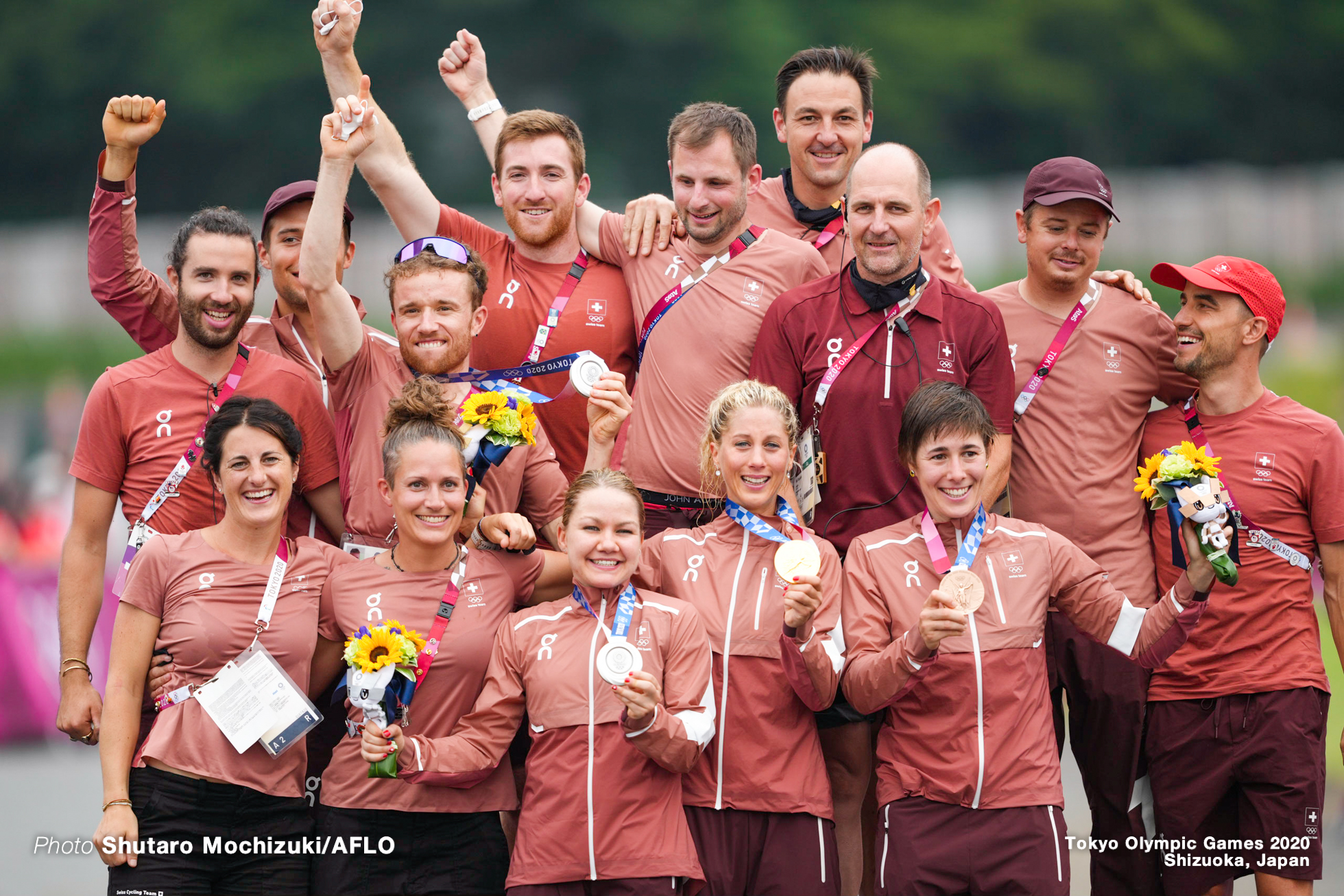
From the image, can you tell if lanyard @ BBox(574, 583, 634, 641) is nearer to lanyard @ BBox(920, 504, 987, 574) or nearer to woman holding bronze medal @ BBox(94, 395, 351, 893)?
woman holding bronze medal @ BBox(94, 395, 351, 893)

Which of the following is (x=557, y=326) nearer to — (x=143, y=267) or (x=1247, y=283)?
(x=143, y=267)

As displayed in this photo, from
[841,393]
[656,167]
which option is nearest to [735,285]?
[841,393]

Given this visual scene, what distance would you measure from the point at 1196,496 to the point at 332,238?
370cm

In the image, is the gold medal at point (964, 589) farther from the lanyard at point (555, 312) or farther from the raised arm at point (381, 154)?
the raised arm at point (381, 154)

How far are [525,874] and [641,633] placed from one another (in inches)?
40.2

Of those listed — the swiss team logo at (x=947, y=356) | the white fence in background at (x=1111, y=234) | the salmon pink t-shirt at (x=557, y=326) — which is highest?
the white fence in background at (x=1111, y=234)

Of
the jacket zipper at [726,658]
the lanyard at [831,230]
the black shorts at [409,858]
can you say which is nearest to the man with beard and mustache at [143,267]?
the black shorts at [409,858]

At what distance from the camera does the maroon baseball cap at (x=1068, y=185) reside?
694 centimetres

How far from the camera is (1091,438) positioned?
6.89 metres

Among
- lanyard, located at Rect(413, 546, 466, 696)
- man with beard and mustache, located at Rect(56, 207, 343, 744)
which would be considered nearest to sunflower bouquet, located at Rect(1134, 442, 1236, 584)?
lanyard, located at Rect(413, 546, 466, 696)

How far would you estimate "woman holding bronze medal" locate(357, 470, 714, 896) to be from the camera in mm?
5578

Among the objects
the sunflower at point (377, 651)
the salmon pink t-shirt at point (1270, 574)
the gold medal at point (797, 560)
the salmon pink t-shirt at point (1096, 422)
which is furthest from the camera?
the salmon pink t-shirt at point (1096, 422)

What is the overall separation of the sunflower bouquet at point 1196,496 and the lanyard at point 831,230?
229 cm

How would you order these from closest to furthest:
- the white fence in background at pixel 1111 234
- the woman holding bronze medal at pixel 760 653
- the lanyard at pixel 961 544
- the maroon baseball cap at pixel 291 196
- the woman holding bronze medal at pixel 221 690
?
the woman holding bronze medal at pixel 221 690 < the woman holding bronze medal at pixel 760 653 < the lanyard at pixel 961 544 < the maroon baseball cap at pixel 291 196 < the white fence in background at pixel 1111 234
